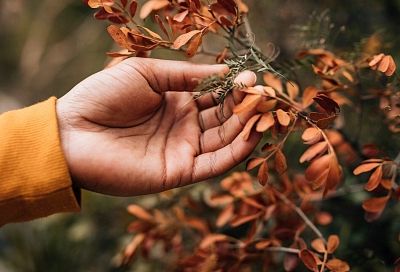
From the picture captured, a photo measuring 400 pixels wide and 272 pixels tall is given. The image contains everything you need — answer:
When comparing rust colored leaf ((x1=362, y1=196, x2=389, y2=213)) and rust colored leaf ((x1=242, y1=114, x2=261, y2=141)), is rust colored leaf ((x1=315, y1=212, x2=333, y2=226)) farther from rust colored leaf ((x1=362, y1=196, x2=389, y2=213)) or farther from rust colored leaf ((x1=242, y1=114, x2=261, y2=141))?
rust colored leaf ((x1=242, y1=114, x2=261, y2=141))

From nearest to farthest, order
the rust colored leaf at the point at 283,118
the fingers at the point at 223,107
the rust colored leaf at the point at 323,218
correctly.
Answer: the rust colored leaf at the point at 283,118, the fingers at the point at 223,107, the rust colored leaf at the point at 323,218

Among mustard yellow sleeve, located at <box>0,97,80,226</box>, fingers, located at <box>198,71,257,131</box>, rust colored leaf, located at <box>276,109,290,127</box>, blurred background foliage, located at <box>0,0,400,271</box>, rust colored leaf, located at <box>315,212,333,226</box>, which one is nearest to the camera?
rust colored leaf, located at <box>276,109,290,127</box>

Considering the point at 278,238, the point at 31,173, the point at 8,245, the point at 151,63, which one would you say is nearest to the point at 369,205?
the point at 278,238

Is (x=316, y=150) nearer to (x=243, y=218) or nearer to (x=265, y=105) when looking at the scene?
(x=265, y=105)

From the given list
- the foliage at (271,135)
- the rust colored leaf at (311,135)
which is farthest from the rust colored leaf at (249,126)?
the rust colored leaf at (311,135)

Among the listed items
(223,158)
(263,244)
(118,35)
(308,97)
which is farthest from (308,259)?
(118,35)

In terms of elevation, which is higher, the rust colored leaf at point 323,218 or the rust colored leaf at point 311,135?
the rust colored leaf at point 311,135

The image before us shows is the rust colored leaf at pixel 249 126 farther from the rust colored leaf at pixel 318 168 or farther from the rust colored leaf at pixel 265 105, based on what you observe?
the rust colored leaf at pixel 318 168

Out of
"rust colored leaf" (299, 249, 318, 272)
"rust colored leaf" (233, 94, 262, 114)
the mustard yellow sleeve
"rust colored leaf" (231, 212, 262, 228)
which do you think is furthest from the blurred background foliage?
the mustard yellow sleeve
